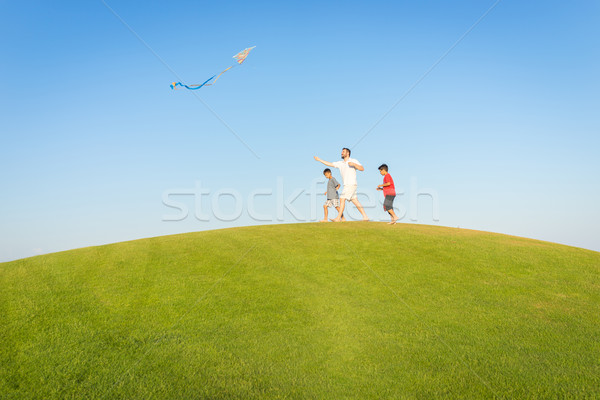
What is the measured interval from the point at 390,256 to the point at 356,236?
292 cm

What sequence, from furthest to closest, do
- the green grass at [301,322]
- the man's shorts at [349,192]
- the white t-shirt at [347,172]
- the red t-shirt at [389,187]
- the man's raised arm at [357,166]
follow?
1. the man's shorts at [349,192]
2. the white t-shirt at [347,172]
3. the man's raised arm at [357,166]
4. the red t-shirt at [389,187]
5. the green grass at [301,322]

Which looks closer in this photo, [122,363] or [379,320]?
[122,363]

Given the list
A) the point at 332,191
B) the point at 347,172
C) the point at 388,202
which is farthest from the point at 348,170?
the point at 388,202

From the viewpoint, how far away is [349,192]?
1825 cm

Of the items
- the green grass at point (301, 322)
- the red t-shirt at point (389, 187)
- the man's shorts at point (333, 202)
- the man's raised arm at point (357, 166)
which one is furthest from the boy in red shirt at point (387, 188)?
the green grass at point (301, 322)

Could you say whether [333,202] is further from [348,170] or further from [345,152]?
[345,152]

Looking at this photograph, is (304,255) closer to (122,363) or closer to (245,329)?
(245,329)

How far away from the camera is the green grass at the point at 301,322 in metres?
6.42

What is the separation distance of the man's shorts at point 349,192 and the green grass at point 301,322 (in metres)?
4.04

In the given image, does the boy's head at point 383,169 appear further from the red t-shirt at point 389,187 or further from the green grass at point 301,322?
the green grass at point 301,322

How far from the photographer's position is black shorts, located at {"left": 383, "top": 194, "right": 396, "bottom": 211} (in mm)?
17430

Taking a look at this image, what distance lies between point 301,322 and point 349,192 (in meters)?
10.3

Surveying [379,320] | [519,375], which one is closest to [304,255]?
[379,320]

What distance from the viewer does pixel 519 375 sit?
6562mm
